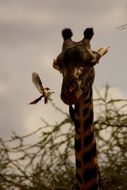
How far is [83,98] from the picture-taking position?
3766 mm

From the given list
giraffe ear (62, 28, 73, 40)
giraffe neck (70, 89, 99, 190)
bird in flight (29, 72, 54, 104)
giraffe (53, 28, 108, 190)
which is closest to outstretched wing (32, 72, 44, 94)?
bird in flight (29, 72, 54, 104)

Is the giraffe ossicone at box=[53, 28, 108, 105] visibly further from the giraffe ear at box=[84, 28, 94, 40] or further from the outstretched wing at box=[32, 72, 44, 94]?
the outstretched wing at box=[32, 72, 44, 94]

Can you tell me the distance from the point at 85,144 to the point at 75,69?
0.56 meters

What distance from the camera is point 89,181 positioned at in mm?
3854

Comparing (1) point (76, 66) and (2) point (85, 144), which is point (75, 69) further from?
(2) point (85, 144)

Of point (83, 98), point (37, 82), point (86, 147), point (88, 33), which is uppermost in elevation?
point (88, 33)

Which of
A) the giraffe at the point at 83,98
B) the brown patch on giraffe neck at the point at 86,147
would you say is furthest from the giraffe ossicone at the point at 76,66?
the brown patch on giraffe neck at the point at 86,147

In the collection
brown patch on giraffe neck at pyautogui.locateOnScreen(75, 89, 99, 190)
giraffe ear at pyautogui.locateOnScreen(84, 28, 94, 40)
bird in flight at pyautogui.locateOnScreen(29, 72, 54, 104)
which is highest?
giraffe ear at pyautogui.locateOnScreen(84, 28, 94, 40)

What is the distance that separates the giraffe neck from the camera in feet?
12.3

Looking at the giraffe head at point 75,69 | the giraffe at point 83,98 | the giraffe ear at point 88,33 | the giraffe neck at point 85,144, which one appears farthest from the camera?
the giraffe ear at point 88,33

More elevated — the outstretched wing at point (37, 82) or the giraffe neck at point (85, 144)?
the outstretched wing at point (37, 82)

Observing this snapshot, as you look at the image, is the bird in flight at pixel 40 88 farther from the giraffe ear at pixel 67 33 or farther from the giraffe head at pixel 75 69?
the giraffe ear at pixel 67 33

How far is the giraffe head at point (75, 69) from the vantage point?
11.3 feet

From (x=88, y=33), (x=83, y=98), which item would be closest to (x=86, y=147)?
(x=83, y=98)
